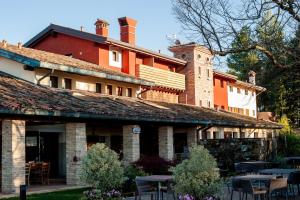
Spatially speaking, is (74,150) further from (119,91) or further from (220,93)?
(220,93)

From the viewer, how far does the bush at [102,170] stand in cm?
1174

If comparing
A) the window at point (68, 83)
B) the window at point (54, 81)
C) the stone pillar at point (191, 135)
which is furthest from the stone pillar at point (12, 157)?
the stone pillar at point (191, 135)

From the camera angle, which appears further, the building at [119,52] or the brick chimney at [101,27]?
the brick chimney at [101,27]

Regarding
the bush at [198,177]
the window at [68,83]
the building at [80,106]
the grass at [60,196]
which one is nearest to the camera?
the bush at [198,177]

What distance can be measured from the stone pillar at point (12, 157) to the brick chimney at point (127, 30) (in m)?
17.9

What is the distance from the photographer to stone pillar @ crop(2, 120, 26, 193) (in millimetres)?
15023

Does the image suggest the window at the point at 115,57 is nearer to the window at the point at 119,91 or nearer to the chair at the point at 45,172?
the window at the point at 119,91

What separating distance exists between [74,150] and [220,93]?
2626 cm

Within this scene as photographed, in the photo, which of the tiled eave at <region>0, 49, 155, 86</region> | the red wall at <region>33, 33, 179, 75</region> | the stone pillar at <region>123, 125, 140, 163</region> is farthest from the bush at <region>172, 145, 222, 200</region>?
the red wall at <region>33, 33, 179, 75</region>

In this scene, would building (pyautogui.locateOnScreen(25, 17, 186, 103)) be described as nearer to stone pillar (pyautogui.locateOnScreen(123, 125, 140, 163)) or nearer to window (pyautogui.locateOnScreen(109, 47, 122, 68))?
window (pyautogui.locateOnScreen(109, 47, 122, 68))

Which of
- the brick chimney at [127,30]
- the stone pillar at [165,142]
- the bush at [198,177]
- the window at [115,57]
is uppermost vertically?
the brick chimney at [127,30]

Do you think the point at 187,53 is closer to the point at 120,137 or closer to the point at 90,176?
the point at 120,137

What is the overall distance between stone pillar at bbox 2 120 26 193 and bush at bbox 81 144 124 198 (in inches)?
158

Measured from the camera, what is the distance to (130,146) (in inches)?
801
